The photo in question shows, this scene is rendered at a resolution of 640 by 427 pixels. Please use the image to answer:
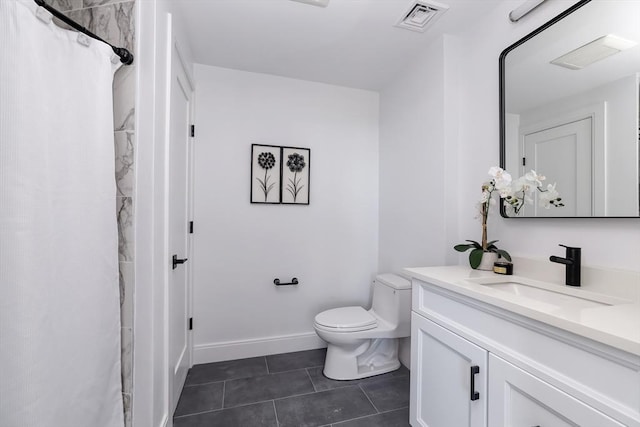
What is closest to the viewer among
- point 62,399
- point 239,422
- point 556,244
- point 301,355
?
point 62,399

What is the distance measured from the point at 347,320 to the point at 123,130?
1703mm

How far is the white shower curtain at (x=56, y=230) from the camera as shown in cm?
66

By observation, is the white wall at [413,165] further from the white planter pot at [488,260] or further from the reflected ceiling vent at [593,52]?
the reflected ceiling vent at [593,52]

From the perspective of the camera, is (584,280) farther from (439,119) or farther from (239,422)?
(239,422)

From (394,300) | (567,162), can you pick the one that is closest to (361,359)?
(394,300)

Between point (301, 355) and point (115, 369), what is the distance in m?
1.54

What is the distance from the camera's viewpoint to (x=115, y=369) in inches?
39.7

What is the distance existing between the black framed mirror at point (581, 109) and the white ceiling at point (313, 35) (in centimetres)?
51

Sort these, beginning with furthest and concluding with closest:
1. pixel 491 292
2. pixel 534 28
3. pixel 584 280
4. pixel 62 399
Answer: pixel 534 28, pixel 584 280, pixel 491 292, pixel 62 399

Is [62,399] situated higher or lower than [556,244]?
lower

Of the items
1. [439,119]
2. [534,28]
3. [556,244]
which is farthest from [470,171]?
[534,28]

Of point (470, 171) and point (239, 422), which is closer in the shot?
point (239, 422)

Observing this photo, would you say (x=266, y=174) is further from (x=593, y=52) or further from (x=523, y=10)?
(x=593, y=52)

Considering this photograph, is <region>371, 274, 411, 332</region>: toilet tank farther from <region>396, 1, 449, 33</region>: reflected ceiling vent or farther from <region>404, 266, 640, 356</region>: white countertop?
<region>396, 1, 449, 33</region>: reflected ceiling vent
